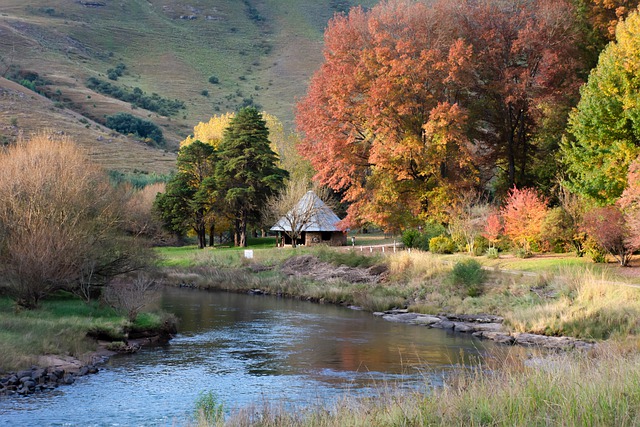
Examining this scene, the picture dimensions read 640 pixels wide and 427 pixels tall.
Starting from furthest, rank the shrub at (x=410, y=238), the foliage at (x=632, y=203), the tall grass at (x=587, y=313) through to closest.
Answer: the shrub at (x=410, y=238)
the foliage at (x=632, y=203)
the tall grass at (x=587, y=313)

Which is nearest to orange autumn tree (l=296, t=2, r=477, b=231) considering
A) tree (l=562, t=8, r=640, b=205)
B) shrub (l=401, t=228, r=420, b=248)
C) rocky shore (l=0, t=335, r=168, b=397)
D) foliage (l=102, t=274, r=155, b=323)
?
shrub (l=401, t=228, r=420, b=248)

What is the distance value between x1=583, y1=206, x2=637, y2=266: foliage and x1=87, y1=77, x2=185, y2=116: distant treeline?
111 metres

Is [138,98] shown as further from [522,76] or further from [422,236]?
[522,76]

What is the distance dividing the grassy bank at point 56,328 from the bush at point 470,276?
14.3 metres

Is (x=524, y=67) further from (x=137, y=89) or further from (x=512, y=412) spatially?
(x=137, y=89)

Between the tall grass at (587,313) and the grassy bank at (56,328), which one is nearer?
the grassy bank at (56,328)

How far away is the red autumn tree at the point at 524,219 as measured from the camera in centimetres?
3701

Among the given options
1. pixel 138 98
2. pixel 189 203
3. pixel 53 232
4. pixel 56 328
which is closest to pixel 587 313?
pixel 56 328

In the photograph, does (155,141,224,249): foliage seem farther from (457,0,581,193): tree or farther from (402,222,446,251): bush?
(457,0,581,193): tree

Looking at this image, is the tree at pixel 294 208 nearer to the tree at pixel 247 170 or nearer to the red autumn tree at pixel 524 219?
the tree at pixel 247 170

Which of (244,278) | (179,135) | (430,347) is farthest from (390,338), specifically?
(179,135)

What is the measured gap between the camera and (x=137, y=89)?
13925cm

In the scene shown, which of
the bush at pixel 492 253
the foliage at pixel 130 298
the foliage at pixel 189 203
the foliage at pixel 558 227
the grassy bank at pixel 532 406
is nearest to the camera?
the grassy bank at pixel 532 406

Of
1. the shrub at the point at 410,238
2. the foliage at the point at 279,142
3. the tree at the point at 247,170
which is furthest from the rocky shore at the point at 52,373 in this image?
the foliage at the point at 279,142
